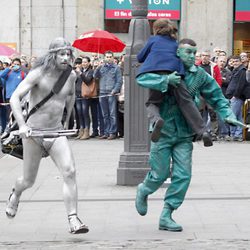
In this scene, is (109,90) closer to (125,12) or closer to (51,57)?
(125,12)

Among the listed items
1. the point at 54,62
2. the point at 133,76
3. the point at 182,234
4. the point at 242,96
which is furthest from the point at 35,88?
the point at 242,96

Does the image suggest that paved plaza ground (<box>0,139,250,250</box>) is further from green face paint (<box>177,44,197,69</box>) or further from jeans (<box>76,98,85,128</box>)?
jeans (<box>76,98,85,128</box>)

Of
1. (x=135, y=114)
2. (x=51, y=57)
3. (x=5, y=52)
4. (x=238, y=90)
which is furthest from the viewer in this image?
(x=5, y=52)

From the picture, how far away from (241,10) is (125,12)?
368cm

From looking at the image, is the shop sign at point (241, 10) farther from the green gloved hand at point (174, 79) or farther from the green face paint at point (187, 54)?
the green gloved hand at point (174, 79)

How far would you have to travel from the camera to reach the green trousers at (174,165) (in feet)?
27.8

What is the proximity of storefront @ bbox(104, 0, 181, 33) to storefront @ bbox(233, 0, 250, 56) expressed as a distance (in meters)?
1.85

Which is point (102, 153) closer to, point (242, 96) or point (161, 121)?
point (242, 96)

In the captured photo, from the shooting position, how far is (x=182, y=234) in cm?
839

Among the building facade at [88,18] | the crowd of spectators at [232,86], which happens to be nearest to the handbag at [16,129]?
the crowd of spectators at [232,86]

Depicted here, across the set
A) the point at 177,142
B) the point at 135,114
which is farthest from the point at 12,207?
the point at 135,114

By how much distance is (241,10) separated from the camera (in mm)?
29312

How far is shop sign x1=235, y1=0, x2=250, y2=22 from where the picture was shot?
96.0ft

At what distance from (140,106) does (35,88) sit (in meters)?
3.62
